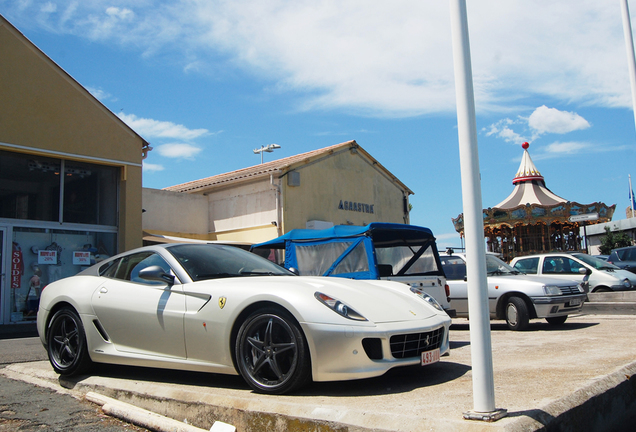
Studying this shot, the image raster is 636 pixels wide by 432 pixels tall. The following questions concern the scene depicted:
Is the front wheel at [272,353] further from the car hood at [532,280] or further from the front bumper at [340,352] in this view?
the car hood at [532,280]

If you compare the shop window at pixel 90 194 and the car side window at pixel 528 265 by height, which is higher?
the shop window at pixel 90 194

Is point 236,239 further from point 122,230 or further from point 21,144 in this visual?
point 21,144

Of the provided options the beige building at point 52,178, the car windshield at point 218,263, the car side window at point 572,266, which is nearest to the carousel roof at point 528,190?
the car side window at point 572,266

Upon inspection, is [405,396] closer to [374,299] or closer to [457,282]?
[374,299]

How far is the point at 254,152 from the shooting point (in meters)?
35.8

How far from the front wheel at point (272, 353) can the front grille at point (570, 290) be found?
6.95 metres

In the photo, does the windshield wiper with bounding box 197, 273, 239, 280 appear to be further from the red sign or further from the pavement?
the red sign

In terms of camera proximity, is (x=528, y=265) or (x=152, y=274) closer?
(x=152, y=274)

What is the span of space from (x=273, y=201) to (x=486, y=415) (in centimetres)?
1985

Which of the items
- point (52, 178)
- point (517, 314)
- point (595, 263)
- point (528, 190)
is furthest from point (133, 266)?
point (528, 190)

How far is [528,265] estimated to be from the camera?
1318 centimetres

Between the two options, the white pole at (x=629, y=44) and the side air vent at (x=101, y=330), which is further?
the white pole at (x=629, y=44)

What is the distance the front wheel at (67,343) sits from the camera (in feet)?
16.1

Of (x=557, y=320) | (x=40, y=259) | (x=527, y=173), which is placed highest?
(x=527, y=173)
